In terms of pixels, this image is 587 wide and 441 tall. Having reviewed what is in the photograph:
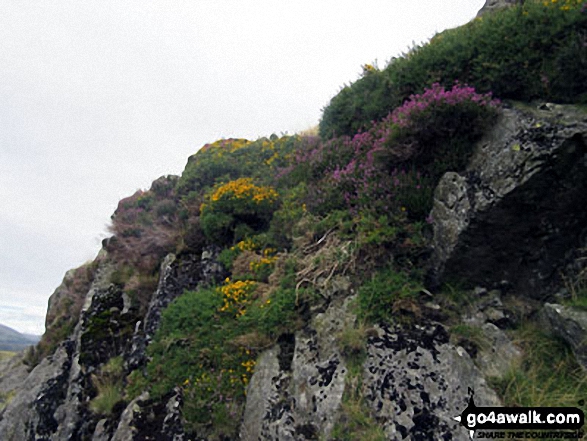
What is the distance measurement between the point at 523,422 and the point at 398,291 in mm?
2130

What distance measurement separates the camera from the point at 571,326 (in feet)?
15.1

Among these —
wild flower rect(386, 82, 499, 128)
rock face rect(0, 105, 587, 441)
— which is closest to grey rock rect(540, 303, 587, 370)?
rock face rect(0, 105, 587, 441)

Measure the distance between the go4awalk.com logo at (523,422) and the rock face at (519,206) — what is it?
2.02 meters

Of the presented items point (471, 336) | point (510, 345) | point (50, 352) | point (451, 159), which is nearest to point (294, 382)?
point (471, 336)

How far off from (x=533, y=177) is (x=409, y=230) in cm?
196

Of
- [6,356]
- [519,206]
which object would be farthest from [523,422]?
[6,356]

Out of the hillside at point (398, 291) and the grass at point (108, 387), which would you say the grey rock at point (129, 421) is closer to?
the hillside at point (398, 291)

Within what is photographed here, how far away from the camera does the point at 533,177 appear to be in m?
5.07

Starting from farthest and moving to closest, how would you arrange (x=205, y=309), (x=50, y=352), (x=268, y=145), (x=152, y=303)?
(x=268, y=145), (x=50, y=352), (x=152, y=303), (x=205, y=309)

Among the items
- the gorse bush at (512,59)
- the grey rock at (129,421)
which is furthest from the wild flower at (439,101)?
the grey rock at (129,421)

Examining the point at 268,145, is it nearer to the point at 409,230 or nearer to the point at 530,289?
the point at 409,230

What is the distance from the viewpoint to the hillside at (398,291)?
471 cm

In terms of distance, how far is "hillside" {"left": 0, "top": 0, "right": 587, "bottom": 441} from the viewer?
471 cm

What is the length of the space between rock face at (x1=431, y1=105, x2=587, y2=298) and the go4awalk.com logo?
202 cm
